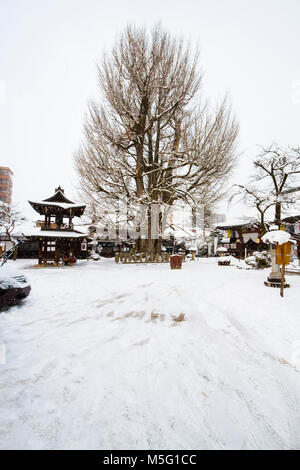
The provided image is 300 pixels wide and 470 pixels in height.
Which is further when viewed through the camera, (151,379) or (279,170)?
(279,170)

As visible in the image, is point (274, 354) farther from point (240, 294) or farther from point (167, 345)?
point (240, 294)

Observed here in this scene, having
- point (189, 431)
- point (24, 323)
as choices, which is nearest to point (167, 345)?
point (189, 431)

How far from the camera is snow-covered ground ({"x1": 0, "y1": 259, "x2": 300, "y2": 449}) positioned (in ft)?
4.50

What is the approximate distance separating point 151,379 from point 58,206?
1494 cm

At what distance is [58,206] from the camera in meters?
14.6

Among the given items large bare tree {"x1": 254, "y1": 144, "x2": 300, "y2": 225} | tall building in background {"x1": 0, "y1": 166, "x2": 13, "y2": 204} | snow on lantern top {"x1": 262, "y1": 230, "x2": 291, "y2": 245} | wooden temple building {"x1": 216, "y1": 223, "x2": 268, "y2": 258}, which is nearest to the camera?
snow on lantern top {"x1": 262, "y1": 230, "x2": 291, "y2": 245}

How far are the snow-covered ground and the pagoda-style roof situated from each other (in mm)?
12062

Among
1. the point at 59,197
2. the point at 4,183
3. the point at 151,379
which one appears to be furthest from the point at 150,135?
the point at 4,183

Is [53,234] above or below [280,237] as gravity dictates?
above

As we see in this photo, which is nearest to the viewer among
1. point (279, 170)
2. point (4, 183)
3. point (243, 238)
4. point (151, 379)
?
point (151, 379)

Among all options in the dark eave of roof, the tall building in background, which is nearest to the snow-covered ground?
the dark eave of roof

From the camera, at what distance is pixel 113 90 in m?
13.0

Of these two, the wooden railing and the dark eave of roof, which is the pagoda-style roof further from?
the wooden railing

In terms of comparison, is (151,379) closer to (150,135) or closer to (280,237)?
(280,237)
